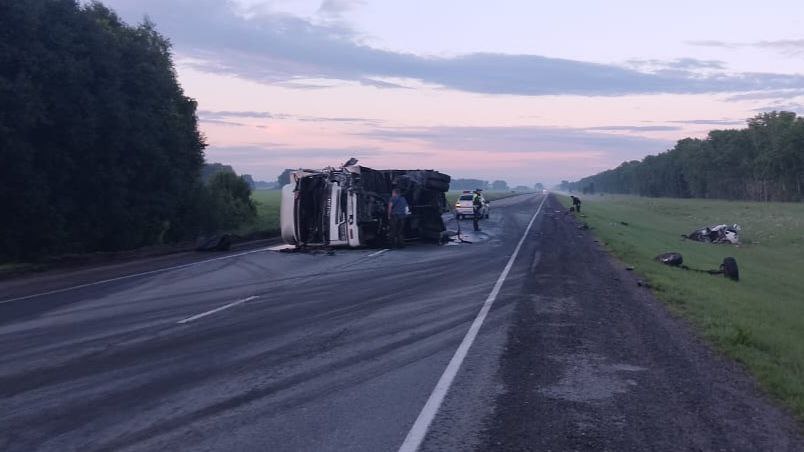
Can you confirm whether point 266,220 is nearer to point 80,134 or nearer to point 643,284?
point 80,134

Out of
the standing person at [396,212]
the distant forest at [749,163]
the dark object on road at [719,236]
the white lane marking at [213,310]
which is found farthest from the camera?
the distant forest at [749,163]

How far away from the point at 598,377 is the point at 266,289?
866 cm

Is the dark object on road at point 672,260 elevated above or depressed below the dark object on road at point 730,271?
above

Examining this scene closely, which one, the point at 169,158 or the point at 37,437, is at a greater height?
the point at 169,158

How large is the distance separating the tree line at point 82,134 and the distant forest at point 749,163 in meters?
79.3

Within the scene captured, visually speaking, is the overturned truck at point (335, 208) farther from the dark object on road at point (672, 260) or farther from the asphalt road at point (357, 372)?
the dark object on road at point (672, 260)

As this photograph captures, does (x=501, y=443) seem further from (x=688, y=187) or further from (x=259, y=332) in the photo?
(x=688, y=187)

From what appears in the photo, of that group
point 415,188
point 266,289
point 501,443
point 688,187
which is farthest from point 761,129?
point 501,443

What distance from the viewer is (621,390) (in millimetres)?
7855

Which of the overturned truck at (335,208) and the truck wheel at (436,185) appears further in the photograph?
the truck wheel at (436,185)

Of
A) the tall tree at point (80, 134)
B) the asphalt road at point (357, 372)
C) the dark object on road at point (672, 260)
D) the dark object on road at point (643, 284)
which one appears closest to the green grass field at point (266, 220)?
the tall tree at point (80, 134)

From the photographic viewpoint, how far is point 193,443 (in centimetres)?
610

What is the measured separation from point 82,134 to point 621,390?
20341mm

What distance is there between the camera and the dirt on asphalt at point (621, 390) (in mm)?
6305
